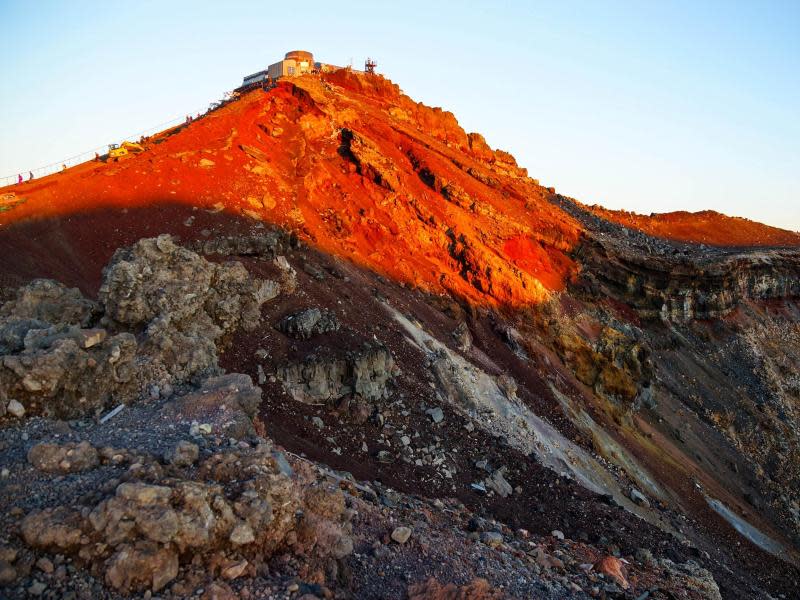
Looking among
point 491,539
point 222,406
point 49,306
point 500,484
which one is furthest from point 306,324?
point 491,539

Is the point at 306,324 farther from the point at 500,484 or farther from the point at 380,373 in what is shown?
the point at 500,484

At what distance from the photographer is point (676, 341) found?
38.1m

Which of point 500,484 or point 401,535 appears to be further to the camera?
point 500,484

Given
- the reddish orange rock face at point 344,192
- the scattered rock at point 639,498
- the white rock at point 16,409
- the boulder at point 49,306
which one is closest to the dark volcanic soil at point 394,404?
the scattered rock at point 639,498

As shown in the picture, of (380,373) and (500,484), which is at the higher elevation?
(380,373)

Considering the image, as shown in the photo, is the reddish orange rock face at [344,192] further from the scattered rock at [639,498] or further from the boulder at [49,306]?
the scattered rock at [639,498]

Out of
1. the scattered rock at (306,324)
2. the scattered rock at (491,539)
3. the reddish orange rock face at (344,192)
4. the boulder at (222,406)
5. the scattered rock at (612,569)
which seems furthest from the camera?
the reddish orange rock face at (344,192)

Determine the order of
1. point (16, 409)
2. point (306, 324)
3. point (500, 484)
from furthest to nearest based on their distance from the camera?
point (306, 324) → point (500, 484) → point (16, 409)

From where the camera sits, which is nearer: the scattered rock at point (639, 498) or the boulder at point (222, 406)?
the boulder at point (222, 406)

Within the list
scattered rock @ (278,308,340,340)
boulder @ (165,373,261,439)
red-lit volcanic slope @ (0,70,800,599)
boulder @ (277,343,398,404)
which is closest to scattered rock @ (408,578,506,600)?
red-lit volcanic slope @ (0,70,800,599)

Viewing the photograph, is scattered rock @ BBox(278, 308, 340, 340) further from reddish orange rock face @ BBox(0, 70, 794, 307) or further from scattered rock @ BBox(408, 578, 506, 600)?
scattered rock @ BBox(408, 578, 506, 600)

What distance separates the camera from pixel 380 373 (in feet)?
47.8

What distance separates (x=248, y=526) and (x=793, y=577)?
871 inches

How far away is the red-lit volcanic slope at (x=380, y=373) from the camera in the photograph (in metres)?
6.48
